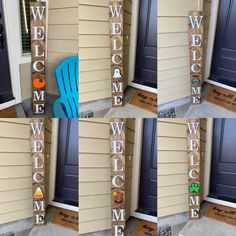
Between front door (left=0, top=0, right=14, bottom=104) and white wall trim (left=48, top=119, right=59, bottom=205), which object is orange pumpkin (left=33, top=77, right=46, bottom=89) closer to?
front door (left=0, top=0, right=14, bottom=104)

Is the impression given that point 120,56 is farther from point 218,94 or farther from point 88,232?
point 88,232

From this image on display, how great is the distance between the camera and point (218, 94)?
1988mm

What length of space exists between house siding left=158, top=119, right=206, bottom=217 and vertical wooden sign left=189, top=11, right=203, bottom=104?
0.15 meters

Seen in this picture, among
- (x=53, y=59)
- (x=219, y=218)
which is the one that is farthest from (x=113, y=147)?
(x=219, y=218)

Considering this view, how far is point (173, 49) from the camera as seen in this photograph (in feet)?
6.36

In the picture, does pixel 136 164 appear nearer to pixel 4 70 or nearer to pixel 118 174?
pixel 118 174

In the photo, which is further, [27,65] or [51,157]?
[51,157]

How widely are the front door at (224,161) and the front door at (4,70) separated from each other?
3.30 ft

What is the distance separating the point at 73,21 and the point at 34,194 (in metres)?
0.85

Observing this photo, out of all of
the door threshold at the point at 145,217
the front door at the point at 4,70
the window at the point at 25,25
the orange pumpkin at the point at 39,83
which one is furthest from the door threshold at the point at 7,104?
the door threshold at the point at 145,217

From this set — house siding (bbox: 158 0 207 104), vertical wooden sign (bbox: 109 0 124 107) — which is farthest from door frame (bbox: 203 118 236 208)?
vertical wooden sign (bbox: 109 0 124 107)

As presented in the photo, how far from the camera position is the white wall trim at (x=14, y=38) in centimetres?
183

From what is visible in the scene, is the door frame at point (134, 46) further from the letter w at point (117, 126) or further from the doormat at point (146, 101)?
the letter w at point (117, 126)

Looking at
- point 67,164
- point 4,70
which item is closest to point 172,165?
point 67,164
